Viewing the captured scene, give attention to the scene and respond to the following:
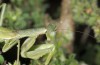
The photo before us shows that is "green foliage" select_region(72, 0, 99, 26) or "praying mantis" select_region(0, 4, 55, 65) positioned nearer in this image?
"praying mantis" select_region(0, 4, 55, 65)

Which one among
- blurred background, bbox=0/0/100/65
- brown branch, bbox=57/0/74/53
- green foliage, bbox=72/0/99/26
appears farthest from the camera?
brown branch, bbox=57/0/74/53

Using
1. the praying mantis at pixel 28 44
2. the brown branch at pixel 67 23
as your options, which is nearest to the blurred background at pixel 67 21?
the brown branch at pixel 67 23

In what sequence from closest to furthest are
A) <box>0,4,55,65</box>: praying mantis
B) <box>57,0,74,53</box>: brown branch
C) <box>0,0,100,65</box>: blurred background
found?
<box>0,4,55,65</box>: praying mantis
<box>0,0,100,65</box>: blurred background
<box>57,0,74,53</box>: brown branch

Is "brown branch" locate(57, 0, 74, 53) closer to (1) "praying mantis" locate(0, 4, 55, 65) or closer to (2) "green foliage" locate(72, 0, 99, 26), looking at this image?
(2) "green foliage" locate(72, 0, 99, 26)

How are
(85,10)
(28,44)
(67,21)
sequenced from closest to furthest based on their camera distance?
(28,44), (85,10), (67,21)

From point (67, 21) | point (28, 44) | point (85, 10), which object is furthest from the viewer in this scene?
point (67, 21)

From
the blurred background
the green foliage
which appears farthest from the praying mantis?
the green foliage

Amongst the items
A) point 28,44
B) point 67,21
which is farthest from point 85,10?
point 28,44

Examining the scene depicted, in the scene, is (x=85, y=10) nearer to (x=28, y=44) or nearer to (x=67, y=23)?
(x=67, y=23)

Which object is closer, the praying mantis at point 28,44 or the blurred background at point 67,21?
the praying mantis at point 28,44

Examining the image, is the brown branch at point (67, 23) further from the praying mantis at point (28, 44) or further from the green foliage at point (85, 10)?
the praying mantis at point (28, 44)

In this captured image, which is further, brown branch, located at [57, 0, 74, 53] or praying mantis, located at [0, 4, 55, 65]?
brown branch, located at [57, 0, 74, 53]
